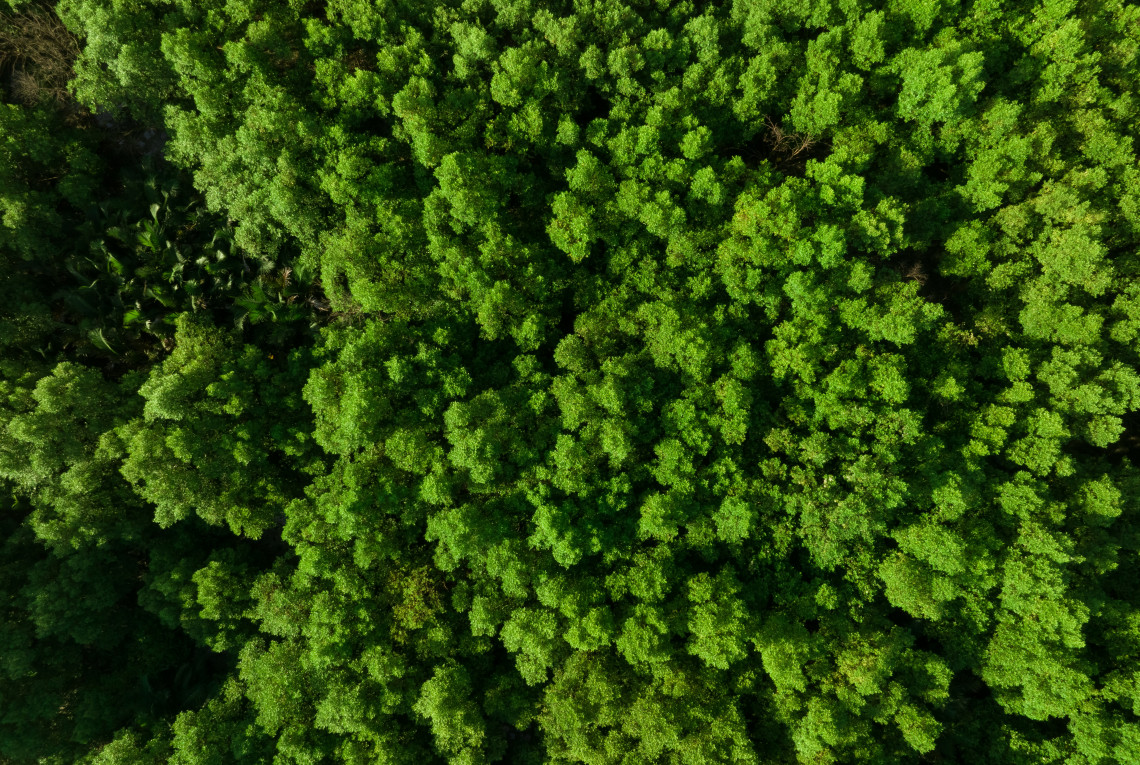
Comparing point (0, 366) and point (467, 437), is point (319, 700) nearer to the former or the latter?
point (467, 437)

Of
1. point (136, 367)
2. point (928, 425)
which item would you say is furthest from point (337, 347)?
point (928, 425)

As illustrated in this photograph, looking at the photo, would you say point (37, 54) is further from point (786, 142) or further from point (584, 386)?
point (786, 142)

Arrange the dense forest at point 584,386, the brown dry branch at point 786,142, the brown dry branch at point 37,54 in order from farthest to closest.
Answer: the brown dry branch at point 37,54 < the brown dry branch at point 786,142 < the dense forest at point 584,386

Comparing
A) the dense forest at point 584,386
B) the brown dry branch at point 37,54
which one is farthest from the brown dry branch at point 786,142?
the brown dry branch at point 37,54

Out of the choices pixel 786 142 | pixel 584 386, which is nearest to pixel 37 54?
pixel 584 386

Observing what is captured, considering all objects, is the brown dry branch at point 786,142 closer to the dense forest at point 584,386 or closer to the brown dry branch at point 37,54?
the dense forest at point 584,386

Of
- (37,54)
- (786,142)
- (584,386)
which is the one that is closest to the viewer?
(584,386)

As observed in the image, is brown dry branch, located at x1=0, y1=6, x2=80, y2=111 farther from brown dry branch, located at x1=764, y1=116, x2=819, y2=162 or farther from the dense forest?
brown dry branch, located at x1=764, y1=116, x2=819, y2=162

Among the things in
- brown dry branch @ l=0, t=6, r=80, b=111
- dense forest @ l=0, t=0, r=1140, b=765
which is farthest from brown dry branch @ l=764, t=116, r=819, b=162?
brown dry branch @ l=0, t=6, r=80, b=111
